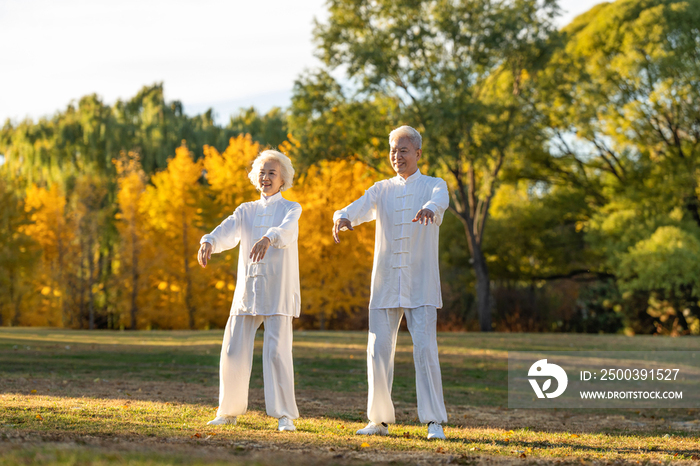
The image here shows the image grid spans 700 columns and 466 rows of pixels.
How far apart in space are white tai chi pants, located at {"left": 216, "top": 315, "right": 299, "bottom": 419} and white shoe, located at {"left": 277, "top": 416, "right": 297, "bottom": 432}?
0.11 ft

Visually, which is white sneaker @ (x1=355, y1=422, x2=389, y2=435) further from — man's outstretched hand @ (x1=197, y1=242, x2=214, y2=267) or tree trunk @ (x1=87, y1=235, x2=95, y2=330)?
tree trunk @ (x1=87, y1=235, x2=95, y2=330)

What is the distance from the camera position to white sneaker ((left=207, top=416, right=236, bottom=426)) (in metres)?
5.60

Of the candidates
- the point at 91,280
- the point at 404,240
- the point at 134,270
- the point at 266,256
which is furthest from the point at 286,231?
the point at 91,280

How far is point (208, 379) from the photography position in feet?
33.9

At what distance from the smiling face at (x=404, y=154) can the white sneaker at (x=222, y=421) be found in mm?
2437

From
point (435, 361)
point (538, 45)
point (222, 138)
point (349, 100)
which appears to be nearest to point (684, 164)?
point (538, 45)

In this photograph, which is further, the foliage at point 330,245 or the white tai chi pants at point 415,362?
the foliage at point 330,245

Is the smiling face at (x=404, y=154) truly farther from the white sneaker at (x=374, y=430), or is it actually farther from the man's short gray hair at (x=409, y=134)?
the white sneaker at (x=374, y=430)

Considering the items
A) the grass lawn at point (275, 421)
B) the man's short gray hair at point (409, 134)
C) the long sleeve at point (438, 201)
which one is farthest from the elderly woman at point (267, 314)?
the long sleeve at point (438, 201)

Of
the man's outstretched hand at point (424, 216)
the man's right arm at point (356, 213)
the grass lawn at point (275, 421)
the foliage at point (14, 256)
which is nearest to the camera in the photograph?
the grass lawn at point (275, 421)

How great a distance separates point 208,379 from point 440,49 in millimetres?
18987

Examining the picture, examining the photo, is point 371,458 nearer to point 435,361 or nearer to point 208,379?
point 435,361

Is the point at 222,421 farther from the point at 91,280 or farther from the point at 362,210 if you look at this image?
the point at 91,280

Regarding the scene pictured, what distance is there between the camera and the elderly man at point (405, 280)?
17.5 ft
